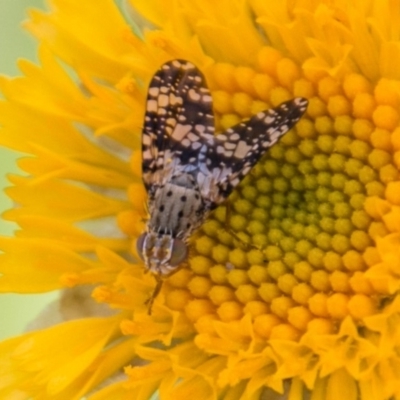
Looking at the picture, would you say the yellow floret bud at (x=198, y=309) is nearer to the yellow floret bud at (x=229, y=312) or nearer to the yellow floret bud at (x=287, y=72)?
the yellow floret bud at (x=229, y=312)

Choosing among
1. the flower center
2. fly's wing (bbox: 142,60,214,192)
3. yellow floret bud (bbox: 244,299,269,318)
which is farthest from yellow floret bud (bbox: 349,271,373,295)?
fly's wing (bbox: 142,60,214,192)

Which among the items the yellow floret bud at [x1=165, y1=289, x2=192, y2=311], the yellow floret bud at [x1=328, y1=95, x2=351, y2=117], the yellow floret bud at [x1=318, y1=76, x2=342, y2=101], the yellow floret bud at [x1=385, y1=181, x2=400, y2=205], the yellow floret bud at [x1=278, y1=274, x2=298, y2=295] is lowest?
the yellow floret bud at [x1=165, y1=289, x2=192, y2=311]

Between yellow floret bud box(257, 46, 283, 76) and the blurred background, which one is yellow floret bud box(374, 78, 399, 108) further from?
the blurred background

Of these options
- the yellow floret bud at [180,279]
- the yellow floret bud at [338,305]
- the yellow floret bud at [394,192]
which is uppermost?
the yellow floret bud at [394,192]

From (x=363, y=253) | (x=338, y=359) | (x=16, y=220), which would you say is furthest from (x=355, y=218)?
(x=16, y=220)

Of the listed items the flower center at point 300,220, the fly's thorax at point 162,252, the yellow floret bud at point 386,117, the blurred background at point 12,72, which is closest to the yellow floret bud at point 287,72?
the flower center at point 300,220

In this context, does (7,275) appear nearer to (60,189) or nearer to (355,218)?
(60,189)
